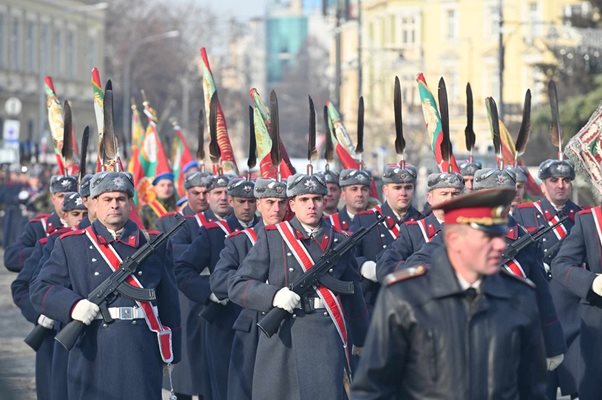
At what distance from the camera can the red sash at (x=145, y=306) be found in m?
10.8

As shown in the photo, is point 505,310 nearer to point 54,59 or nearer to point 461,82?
point 54,59

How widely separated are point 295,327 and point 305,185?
Answer: 88 centimetres

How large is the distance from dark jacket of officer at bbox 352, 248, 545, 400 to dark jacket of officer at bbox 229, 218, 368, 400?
3.59 m

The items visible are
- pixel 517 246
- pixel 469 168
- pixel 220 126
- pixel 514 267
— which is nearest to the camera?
pixel 514 267

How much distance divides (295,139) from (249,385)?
8408 centimetres

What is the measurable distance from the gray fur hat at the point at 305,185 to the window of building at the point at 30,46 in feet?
237

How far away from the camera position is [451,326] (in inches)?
270

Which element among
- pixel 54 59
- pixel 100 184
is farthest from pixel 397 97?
pixel 54 59

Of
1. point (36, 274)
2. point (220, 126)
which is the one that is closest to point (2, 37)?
point (220, 126)

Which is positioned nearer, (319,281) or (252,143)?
(319,281)

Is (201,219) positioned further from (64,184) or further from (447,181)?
(447,181)

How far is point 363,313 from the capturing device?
10984 mm

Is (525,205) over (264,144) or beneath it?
beneath

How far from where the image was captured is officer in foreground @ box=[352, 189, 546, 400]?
22.5 feet
